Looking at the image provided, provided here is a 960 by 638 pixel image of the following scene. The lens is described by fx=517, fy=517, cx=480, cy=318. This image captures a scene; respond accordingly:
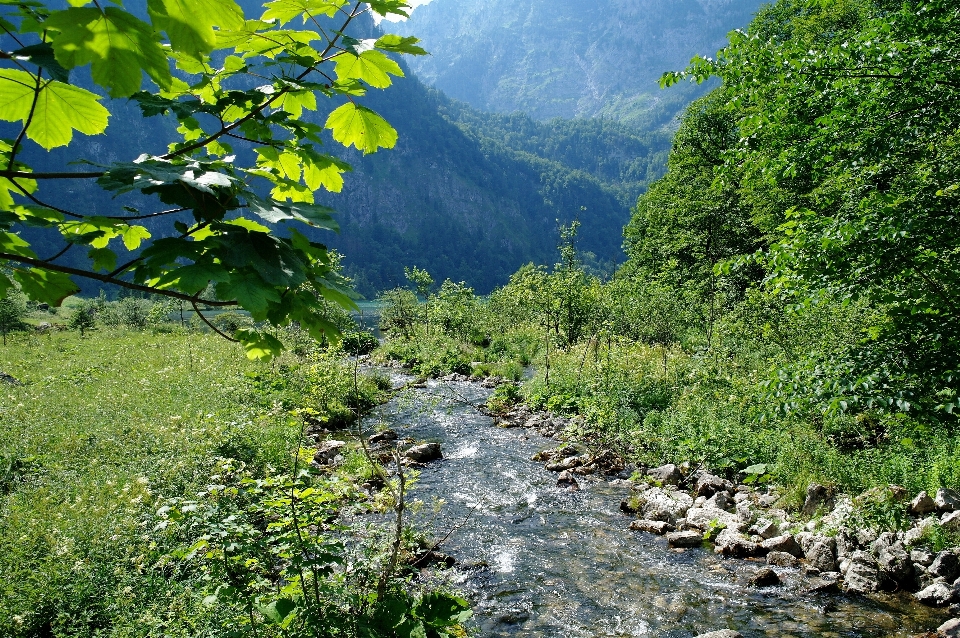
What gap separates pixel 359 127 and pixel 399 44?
13.4 inches

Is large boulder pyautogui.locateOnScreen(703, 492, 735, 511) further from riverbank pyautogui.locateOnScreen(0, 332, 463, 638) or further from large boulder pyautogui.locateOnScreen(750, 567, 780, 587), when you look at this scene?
riverbank pyautogui.locateOnScreen(0, 332, 463, 638)

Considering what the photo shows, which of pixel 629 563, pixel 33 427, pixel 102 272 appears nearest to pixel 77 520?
pixel 33 427

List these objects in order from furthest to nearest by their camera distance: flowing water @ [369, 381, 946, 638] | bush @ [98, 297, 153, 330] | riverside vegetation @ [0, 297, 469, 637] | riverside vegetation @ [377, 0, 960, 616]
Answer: bush @ [98, 297, 153, 330] < flowing water @ [369, 381, 946, 638] < riverside vegetation @ [377, 0, 960, 616] < riverside vegetation @ [0, 297, 469, 637]

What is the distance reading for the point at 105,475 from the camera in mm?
7367

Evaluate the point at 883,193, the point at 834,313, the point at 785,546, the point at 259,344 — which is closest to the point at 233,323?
the point at 259,344

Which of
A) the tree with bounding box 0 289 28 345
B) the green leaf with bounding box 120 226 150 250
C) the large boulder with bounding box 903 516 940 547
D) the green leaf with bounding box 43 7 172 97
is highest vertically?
the tree with bounding box 0 289 28 345

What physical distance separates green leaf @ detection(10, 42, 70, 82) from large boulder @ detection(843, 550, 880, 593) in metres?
8.48

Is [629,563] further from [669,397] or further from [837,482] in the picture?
[669,397]

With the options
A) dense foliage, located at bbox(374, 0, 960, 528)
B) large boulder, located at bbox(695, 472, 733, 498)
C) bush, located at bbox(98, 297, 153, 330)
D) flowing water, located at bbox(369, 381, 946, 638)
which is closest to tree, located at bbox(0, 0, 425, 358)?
flowing water, located at bbox(369, 381, 946, 638)

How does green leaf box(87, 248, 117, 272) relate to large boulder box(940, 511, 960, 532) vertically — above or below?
above

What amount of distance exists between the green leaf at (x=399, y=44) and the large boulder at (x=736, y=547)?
834cm

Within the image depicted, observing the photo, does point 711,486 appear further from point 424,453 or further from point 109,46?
point 109,46

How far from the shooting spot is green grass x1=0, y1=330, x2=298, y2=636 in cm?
466

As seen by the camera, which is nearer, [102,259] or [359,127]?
[102,259]
